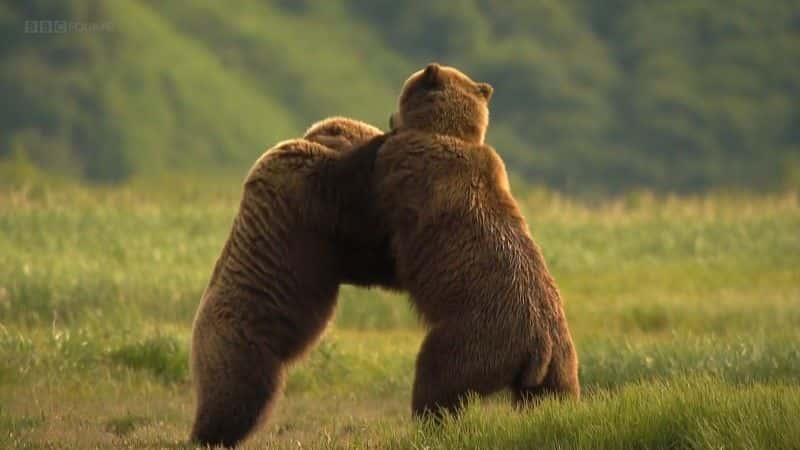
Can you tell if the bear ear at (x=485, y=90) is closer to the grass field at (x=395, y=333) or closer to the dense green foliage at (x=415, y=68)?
the grass field at (x=395, y=333)

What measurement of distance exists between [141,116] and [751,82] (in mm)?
32008

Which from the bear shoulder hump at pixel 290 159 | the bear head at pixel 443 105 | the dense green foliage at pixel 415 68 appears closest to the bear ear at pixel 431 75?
the bear head at pixel 443 105

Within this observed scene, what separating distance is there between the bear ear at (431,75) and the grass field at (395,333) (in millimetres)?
1666

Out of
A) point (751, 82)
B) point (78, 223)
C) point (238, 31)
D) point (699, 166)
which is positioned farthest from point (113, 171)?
point (78, 223)

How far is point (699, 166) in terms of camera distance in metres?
68.1

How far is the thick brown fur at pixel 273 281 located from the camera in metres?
7.29

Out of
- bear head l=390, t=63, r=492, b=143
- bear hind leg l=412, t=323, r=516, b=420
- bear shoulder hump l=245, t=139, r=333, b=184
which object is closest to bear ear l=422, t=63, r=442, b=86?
bear head l=390, t=63, r=492, b=143

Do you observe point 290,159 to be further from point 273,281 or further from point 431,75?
point 431,75

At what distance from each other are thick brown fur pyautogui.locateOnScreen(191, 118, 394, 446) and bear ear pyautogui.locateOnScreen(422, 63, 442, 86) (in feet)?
1.34

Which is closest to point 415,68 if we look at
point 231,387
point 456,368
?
point 231,387

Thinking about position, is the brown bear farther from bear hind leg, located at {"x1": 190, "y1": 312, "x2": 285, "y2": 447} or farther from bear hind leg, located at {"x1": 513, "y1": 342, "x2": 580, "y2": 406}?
bear hind leg, located at {"x1": 190, "y1": 312, "x2": 285, "y2": 447}

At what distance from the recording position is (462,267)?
6.81 m

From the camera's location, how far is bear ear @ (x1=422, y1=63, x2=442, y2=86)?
7105 millimetres

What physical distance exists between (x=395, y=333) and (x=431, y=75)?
8.20m
